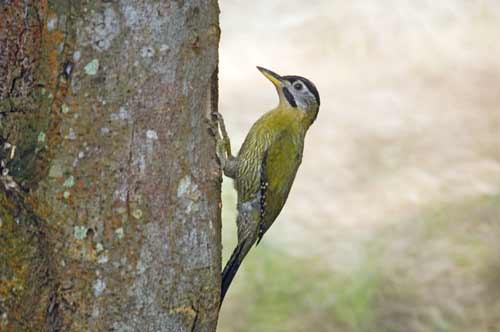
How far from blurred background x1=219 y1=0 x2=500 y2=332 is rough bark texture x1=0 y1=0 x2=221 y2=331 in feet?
13.7

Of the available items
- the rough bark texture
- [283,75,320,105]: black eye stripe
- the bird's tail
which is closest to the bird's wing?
the bird's tail

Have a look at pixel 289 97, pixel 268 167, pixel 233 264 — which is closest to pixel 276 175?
pixel 268 167

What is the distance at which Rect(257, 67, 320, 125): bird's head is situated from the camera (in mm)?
4617

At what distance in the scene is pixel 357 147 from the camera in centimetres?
888

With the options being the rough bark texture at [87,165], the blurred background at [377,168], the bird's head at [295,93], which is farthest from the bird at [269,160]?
the blurred background at [377,168]

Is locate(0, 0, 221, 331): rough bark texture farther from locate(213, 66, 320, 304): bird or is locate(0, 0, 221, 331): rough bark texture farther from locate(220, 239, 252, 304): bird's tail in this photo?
locate(213, 66, 320, 304): bird

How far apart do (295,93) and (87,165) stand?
1.91 m

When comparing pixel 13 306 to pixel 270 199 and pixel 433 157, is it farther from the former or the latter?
pixel 433 157

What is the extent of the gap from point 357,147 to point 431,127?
2.53ft

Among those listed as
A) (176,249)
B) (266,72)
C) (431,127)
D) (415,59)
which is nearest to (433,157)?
(431,127)

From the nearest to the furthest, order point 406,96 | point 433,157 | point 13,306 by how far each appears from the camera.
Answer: point 13,306 → point 433,157 → point 406,96

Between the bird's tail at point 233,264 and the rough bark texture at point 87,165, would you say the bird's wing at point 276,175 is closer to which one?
the bird's tail at point 233,264

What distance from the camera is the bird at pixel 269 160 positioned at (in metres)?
4.45

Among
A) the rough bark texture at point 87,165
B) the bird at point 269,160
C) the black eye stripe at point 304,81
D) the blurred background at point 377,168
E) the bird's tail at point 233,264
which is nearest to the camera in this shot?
the rough bark texture at point 87,165
